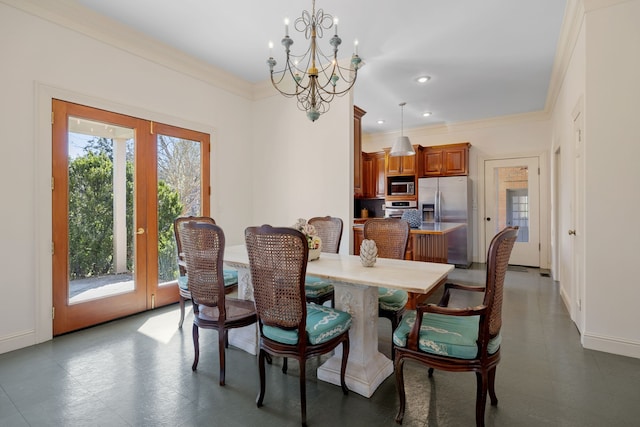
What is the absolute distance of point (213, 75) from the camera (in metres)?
4.23

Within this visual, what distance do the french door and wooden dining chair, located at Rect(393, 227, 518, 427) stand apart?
3.00 meters

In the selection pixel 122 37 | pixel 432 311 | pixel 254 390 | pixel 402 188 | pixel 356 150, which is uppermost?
pixel 122 37

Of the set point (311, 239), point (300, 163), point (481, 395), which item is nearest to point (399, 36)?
point (300, 163)

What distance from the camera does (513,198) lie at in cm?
636

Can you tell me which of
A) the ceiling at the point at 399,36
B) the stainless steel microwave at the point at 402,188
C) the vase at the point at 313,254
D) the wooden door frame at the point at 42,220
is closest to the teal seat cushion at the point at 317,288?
the vase at the point at 313,254

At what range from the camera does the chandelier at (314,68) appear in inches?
94.2

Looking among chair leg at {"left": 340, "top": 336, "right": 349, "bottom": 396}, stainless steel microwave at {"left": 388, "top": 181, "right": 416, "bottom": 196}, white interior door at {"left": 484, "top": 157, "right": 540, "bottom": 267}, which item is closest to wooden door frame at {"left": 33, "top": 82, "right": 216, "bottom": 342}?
chair leg at {"left": 340, "top": 336, "right": 349, "bottom": 396}

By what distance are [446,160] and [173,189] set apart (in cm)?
528

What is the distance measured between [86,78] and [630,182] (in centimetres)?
485

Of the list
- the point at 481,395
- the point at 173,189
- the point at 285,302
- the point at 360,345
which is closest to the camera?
the point at 481,395

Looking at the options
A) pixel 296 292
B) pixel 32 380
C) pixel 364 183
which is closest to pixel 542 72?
pixel 364 183

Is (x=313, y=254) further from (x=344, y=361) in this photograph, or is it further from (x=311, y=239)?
(x=344, y=361)

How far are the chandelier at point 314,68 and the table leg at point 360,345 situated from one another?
1.38 meters

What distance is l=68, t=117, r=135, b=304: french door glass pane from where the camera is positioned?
305 centimetres
